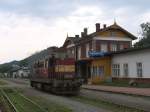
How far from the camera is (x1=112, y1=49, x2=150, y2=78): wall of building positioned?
36.7 meters

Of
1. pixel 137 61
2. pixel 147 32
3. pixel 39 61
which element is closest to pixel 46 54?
pixel 39 61

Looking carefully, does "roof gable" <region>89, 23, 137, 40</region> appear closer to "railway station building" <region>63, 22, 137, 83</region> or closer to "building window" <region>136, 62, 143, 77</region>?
"railway station building" <region>63, 22, 137, 83</region>

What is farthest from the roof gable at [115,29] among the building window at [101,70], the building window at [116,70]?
the building window at [116,70]

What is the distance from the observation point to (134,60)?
129 feet

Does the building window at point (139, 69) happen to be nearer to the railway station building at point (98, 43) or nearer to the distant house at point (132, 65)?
the distant house at point (132, 65)

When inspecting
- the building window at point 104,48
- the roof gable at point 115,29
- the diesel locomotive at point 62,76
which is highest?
the roof gable at point 115,29

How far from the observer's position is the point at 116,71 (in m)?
44.9

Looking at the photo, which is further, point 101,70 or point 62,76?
point 101,70

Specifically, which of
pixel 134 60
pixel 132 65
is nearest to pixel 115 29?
pixel 132 65

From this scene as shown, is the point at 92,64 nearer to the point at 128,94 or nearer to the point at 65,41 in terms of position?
the point at 65,41

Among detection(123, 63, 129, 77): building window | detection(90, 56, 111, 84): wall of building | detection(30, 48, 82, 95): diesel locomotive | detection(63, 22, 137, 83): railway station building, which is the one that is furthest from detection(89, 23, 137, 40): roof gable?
detection(30, 48, 82, 95): diesel locomotive

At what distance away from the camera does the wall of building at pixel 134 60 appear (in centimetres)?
3669

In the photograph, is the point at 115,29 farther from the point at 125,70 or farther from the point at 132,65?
Result: the point at 132,65

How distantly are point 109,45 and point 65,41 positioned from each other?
11.8 metres
